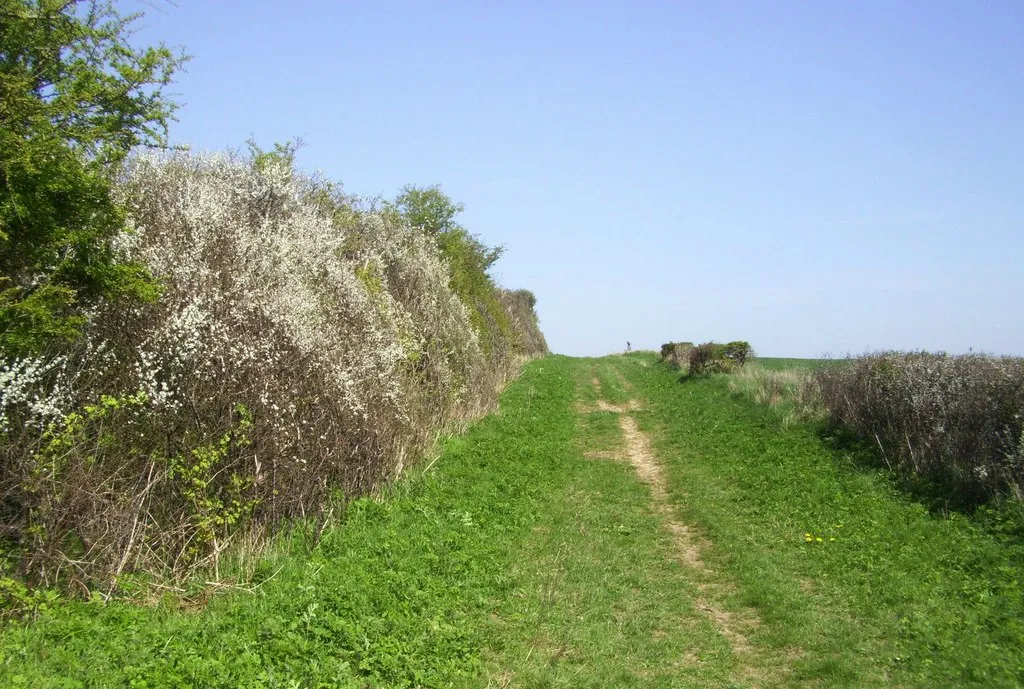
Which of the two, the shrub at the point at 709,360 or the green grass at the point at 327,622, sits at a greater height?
the shrub at the point at 709,360

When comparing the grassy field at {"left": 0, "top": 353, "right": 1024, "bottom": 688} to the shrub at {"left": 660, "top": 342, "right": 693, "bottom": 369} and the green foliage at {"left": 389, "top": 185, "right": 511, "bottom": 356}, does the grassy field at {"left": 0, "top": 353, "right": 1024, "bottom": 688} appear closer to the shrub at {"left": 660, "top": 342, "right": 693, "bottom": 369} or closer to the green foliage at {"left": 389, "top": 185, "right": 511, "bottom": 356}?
the green foliage at {"left": 389, "top": 185, "right": 511, "bottom": 356}

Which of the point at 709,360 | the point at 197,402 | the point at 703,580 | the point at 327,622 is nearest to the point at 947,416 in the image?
the point at 703,580

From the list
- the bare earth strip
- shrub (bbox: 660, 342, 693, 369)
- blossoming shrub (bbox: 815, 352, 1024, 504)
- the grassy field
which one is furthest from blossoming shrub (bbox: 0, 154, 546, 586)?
shrub (bbox: 660, 342, 693, 369)

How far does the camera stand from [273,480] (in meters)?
10.1

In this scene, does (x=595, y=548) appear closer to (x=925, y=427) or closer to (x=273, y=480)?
(x=273, y=480)

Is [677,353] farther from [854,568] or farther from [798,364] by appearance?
[854,568]

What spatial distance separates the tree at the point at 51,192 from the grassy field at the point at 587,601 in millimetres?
3393

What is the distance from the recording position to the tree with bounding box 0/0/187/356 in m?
8.37

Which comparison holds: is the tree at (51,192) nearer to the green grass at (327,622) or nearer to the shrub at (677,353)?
the green grass at (327,622)

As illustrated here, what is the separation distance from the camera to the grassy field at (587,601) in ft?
22.7

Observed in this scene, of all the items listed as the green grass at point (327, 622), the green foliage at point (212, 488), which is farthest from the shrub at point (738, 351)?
the green foliage at point (212, 488)

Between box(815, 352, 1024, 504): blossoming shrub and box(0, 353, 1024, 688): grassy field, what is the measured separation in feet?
2.74

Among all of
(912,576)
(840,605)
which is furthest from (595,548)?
(912,576)

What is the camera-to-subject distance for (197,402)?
9.48 meters
